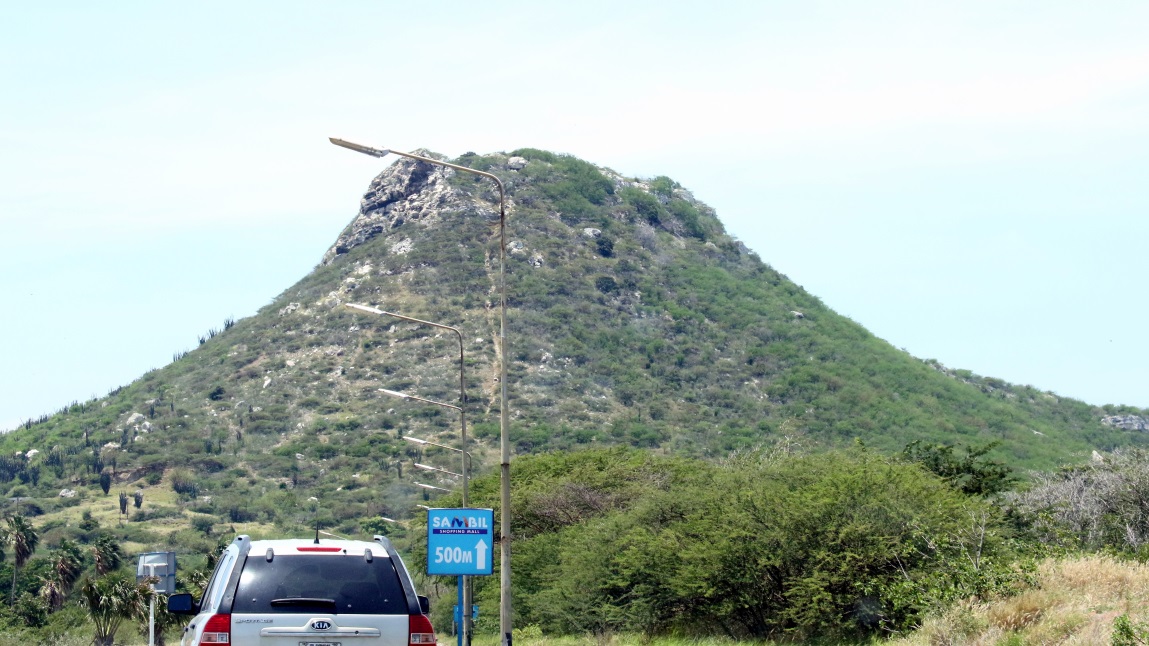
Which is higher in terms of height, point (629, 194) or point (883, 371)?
point (629, 194)

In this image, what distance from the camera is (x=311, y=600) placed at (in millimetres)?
12258

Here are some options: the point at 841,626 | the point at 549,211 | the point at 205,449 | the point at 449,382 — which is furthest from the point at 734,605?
the point at 549,211

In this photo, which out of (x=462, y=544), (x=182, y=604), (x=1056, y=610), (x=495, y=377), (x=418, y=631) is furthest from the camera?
(x=495, y=377)

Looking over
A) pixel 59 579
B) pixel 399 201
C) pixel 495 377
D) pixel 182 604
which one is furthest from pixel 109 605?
pixel 399 201

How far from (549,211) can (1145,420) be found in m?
83.3

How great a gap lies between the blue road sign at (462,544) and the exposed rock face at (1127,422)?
153735mm

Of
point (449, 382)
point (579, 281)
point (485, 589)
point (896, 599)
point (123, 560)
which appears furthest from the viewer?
point (579, 281)

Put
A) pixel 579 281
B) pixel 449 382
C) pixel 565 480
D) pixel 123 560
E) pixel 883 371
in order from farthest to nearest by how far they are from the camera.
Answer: pixel 579 281
pixel 883 371
pixel 449 382
pixel 123 560
pixel 565 480

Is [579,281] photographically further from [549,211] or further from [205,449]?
[205,449]

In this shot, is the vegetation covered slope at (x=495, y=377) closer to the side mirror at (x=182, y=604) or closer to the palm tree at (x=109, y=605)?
the palm tree at (x=109, y=605)

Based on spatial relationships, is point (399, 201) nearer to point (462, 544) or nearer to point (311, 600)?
point (462, 544)

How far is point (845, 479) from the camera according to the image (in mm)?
30234

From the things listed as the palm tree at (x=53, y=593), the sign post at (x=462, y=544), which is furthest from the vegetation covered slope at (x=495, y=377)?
the sign post at (x=462, y=544)

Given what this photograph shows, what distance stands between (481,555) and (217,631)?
10.8 m
